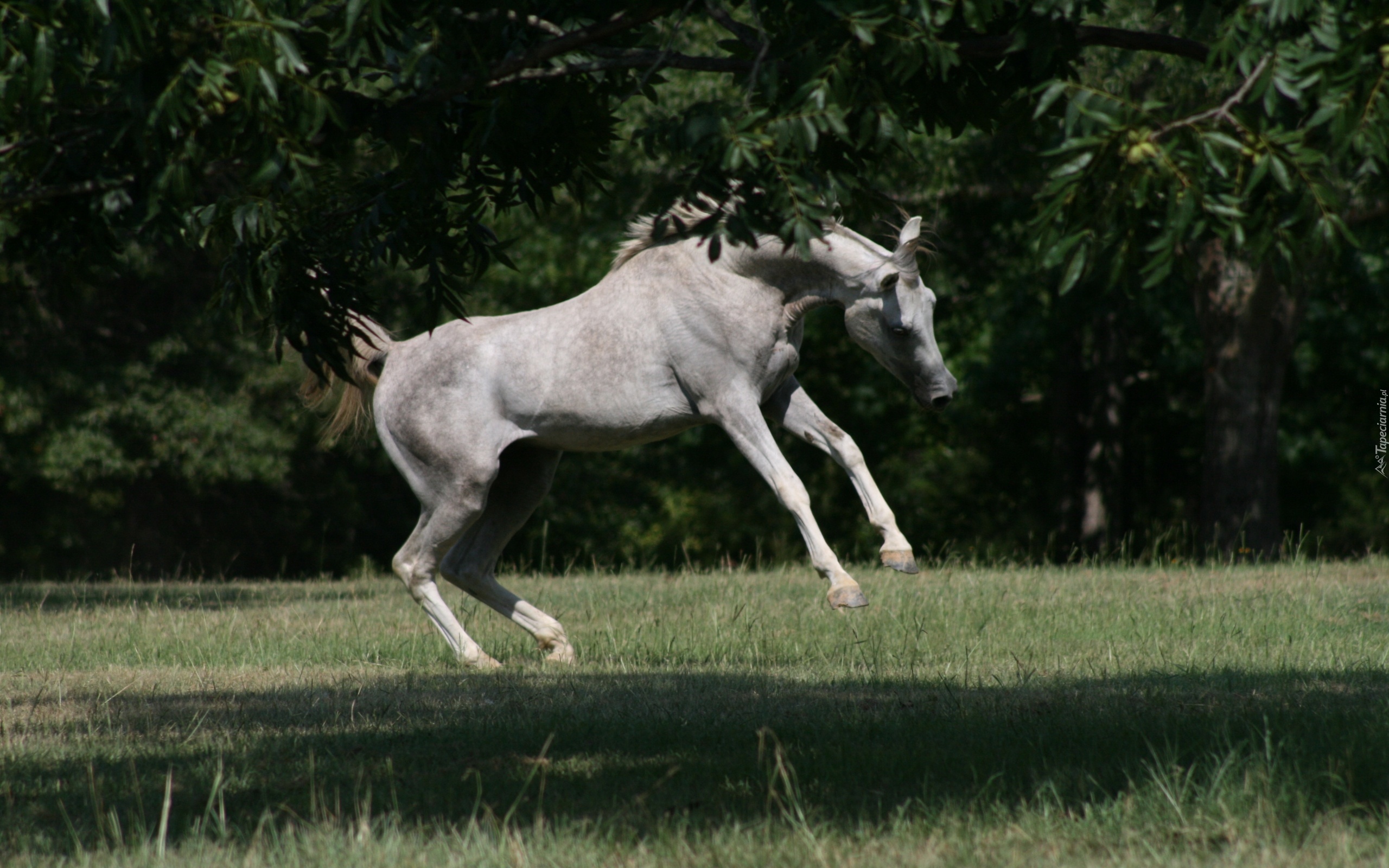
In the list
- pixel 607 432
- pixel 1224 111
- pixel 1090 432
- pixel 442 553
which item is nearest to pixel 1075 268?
pixel 1224 111

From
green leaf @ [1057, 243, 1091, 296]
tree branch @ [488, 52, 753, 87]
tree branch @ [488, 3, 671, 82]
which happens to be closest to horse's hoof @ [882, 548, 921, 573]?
tree branch @ [488, 52, 753, 87]

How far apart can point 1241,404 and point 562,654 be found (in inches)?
458

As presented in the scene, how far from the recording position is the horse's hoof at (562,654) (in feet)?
26.1

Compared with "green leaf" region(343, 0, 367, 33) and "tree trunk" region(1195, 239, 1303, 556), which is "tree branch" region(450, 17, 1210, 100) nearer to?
"green leaf" region(343, 0, 367, 33)

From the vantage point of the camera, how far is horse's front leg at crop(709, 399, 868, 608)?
23.3ft

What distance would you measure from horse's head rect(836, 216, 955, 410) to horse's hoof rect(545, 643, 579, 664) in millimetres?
2423

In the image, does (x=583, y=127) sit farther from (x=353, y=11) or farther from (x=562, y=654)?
(x=562, y=654)

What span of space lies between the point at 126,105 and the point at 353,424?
5648 mm

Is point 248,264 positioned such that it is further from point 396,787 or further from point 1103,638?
point 1103,638

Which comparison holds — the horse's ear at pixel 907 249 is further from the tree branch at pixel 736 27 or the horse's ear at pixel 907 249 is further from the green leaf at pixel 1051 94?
the green leaf at pixel 1051 94

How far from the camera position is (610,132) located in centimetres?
503

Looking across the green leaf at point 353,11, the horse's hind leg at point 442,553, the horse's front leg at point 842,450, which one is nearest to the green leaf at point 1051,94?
the green leaf at point 353,11

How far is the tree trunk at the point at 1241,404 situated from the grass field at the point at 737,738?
7.12m

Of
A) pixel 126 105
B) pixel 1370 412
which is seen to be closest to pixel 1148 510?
pixel 1370 412
